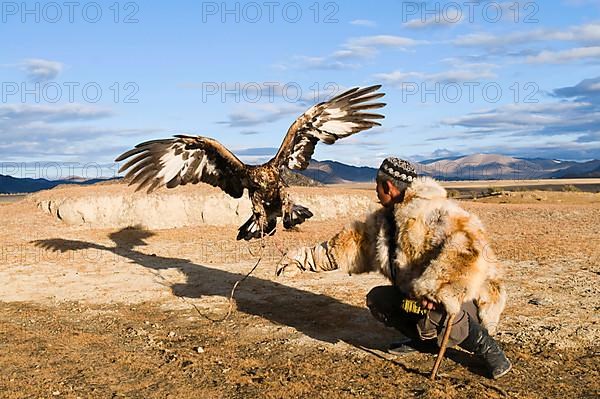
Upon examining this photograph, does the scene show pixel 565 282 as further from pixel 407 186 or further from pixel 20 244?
pixel 20 244

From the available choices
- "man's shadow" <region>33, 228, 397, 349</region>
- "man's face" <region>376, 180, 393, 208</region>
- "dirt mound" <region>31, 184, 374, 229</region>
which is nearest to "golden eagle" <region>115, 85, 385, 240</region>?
"man's shadow" <region>33, 228, 397, 349</region>

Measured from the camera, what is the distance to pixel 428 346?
17.8 feet

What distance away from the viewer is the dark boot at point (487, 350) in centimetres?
489

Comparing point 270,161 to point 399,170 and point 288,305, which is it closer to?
point 288,305

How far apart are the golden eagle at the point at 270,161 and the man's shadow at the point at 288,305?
2.82 feet

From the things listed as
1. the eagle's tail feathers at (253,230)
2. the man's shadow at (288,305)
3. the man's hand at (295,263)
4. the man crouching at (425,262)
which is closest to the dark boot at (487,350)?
the man crouching at (425,262)

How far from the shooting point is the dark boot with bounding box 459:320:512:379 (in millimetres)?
4887

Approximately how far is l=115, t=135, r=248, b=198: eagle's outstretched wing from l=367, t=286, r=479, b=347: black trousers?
3.43 m

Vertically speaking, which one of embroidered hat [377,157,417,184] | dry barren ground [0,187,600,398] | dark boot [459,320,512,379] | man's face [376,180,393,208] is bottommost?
dry barren ground [0,187,600,398]

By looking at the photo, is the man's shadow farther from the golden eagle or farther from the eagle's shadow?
the golden eagle

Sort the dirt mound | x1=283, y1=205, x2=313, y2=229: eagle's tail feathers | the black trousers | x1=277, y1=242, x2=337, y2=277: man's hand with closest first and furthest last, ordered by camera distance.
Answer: the black trousers, x1=277, y1=242, x2=337, y2=277: man's hand, x1=283, y1=205, x2=313, y2=229: eagle's tail feathers, the dirt mound

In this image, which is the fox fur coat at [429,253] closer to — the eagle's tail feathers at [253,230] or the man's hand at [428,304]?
the man's hand at [428,304]

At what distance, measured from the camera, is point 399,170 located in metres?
5.07

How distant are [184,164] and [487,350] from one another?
189 inches
